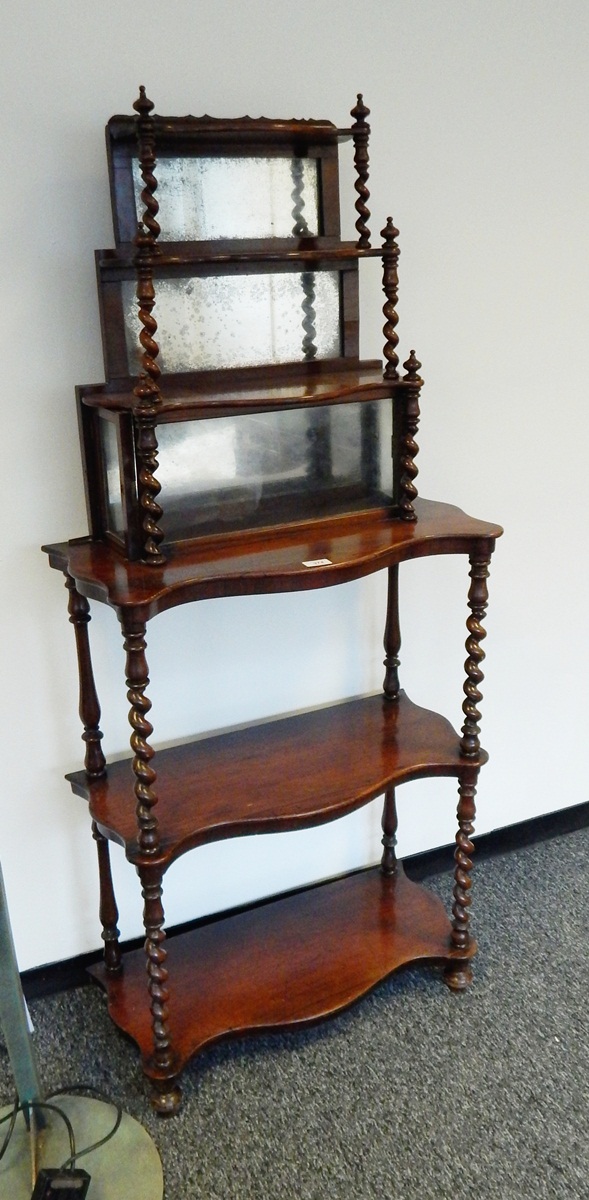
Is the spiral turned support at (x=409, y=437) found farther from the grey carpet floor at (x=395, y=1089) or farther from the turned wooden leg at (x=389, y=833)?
the grey carpet floor at (x=395, y=1089)

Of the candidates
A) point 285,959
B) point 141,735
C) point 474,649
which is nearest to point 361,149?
point 474,649

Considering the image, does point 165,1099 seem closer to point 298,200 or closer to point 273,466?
point 273,466

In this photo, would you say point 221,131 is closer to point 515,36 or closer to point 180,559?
point 180,559

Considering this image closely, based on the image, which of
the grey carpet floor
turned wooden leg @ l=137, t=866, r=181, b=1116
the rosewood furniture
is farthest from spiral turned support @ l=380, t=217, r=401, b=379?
the grey carpet floor

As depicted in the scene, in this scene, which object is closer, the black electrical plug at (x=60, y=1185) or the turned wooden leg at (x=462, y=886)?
the black electrical plug at (x=60, y=1185)

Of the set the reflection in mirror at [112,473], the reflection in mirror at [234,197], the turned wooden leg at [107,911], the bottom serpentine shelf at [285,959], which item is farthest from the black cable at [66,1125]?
the reflection in mirror at [234,197]

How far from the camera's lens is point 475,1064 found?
173 cm

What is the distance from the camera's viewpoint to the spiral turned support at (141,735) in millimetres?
1390

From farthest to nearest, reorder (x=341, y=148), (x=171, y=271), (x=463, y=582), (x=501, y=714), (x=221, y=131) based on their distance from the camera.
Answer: (x=501, y=714), (x=463, y=582), (x=341, y=148), (x=171, y=271), (x=221, y=131)

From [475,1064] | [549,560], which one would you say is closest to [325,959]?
[475,1064]

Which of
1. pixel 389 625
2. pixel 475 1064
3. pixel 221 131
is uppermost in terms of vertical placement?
pixel 221 131

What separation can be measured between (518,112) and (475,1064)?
1844 mm

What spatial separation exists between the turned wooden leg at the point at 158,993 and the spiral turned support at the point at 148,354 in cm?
54

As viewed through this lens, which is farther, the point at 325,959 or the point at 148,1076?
the point at 325,959
